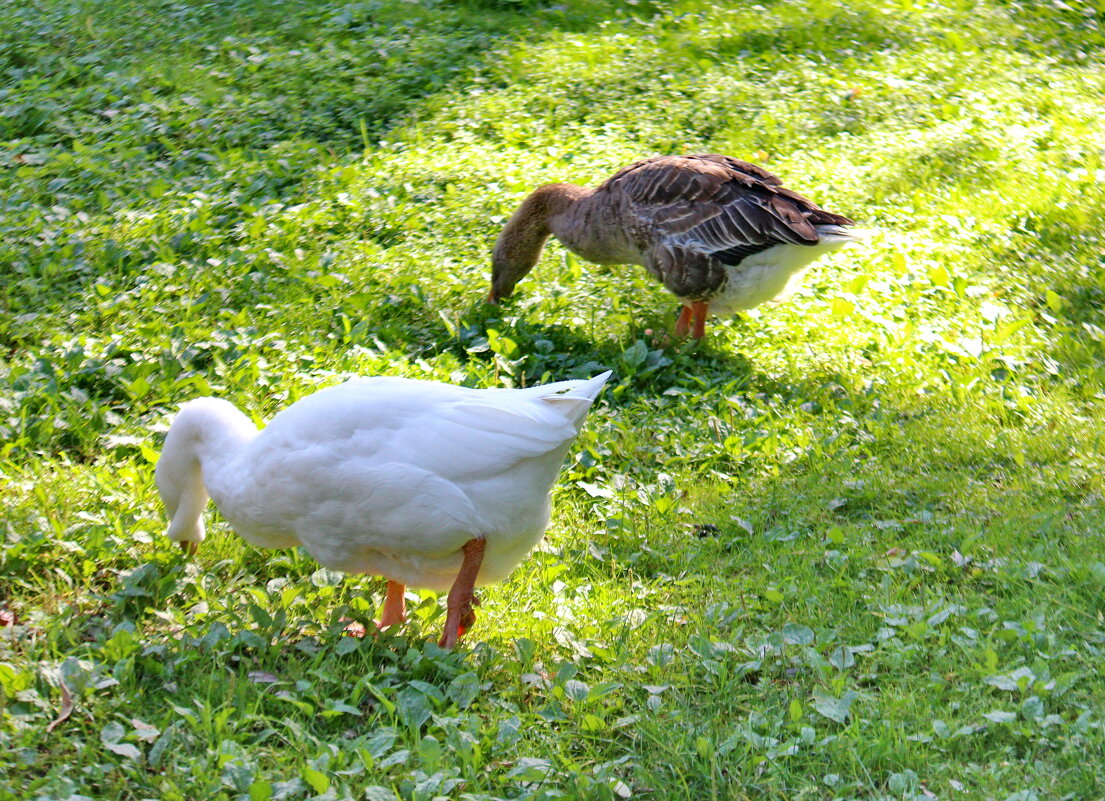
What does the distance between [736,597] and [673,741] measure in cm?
103

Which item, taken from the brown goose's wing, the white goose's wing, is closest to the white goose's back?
the white goose's wing

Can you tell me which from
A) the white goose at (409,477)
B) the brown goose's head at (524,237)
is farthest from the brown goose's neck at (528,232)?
the white goose at (409,477)

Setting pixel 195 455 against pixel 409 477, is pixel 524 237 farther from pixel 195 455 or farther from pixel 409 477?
pixel 409 477

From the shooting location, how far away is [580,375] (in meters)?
6.22

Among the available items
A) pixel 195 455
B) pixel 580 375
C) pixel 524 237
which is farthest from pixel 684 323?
pixel 195 455

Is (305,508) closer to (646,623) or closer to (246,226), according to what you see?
(646,623)

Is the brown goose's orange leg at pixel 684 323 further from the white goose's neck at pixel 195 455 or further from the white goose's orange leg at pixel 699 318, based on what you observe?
the white goose's neck at pixel 195 455

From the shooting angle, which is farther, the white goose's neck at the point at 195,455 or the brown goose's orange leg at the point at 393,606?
the brown goose's orange leg at the point at 393,606

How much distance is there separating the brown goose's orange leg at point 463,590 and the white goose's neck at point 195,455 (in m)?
0.98

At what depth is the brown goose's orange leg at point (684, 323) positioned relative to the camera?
22.6 feet

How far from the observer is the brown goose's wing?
21.2 feet

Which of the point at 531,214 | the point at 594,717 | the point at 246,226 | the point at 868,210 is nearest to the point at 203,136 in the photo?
the point at 246,226

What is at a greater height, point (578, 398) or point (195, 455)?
point (578, 398)

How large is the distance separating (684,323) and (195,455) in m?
3.39
